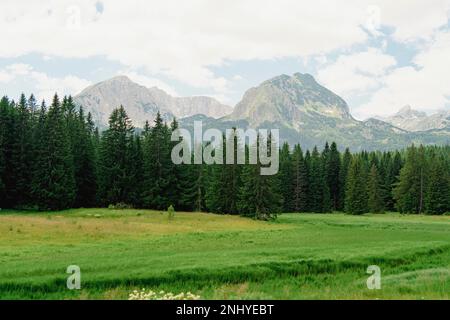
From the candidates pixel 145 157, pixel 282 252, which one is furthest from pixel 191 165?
pixel 282 252

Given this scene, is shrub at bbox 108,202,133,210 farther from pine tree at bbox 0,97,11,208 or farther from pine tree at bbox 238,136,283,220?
pine tree at bbox 238,136,283,220

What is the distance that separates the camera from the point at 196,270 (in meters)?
21.7

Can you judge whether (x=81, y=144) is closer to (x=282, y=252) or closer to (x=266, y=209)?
(x=266, y=209)

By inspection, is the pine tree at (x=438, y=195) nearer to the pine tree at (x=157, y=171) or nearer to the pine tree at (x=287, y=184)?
the pine tree at (x=287, y=184)

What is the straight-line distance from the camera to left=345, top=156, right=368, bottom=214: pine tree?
101812 millimetres

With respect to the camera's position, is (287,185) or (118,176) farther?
(287,185)

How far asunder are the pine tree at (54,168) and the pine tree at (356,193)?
59.9 metres

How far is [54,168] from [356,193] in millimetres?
64440

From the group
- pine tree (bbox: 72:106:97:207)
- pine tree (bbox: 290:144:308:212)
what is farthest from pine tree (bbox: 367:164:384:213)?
pine tree (bbox: 72:106:97:207)

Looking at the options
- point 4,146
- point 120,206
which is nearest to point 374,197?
point 120,206

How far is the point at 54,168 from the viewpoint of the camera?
232ft

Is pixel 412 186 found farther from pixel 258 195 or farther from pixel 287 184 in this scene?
pixel 258 195

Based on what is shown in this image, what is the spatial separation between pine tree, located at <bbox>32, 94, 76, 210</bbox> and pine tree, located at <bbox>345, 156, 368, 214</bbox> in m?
59.9

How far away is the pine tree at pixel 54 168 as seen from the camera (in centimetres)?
6975
